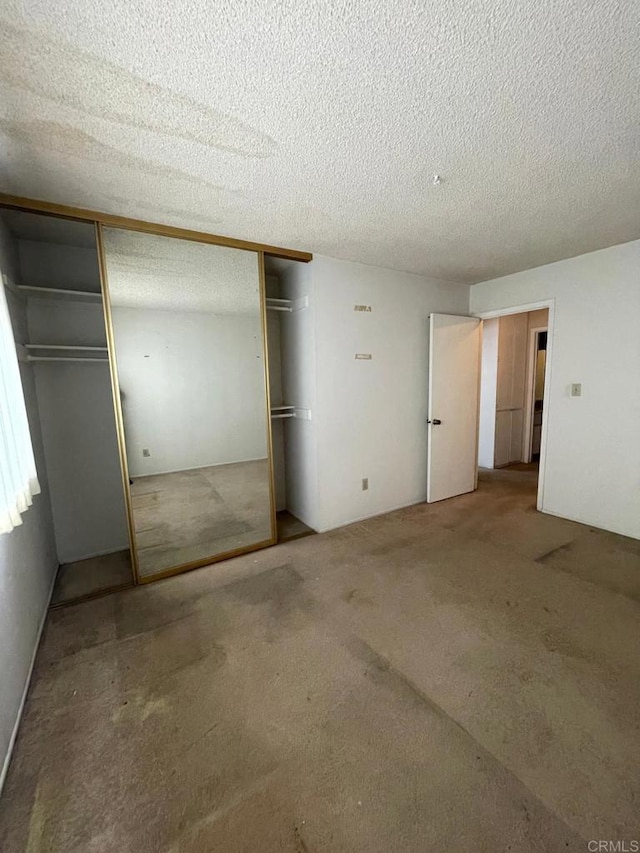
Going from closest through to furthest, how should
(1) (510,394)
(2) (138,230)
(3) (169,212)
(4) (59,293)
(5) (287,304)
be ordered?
(3) (169,212)
(2) (138,230)
(4) (59,293)
(5) (287,304)
(1) (510,394)

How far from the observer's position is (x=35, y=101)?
130 cm

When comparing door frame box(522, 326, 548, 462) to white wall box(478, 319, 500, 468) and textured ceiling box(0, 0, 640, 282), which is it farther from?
textured ceiling box(0, 0, 640, 282)

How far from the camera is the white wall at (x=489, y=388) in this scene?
203 inches

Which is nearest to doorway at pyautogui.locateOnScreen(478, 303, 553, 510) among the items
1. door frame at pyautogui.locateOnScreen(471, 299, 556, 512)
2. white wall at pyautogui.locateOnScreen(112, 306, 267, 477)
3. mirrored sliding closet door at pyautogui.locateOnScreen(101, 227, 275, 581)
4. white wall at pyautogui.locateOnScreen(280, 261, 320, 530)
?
door frame at pyautogui.locateOnScreen(471, 299, 556, 512)

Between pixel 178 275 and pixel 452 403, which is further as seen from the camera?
pixel 452 403

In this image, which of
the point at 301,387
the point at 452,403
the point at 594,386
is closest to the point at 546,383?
the point at 594,386

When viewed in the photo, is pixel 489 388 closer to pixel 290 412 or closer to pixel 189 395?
pixel 290 412

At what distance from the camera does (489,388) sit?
523 cm

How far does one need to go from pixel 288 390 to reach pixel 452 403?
1894 mm

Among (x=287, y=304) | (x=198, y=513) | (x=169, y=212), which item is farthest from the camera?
(x=287, y=304)

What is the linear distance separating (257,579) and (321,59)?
110 inches

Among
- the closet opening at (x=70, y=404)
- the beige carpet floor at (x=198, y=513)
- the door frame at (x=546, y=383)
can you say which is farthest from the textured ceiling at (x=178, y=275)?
the door frame at (x=546, y=383)

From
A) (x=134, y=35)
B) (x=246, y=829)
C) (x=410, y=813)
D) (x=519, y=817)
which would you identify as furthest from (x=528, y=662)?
(x=134, y=35)

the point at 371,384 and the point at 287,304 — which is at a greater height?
the point at 287,304
